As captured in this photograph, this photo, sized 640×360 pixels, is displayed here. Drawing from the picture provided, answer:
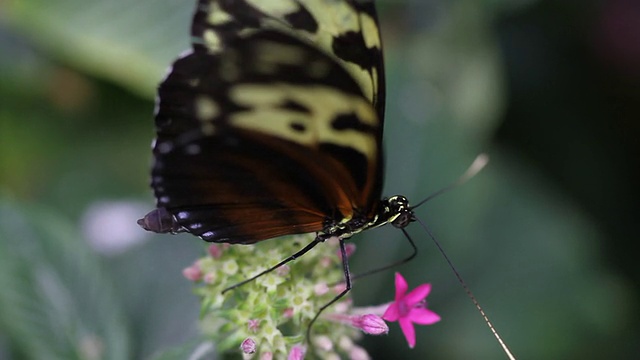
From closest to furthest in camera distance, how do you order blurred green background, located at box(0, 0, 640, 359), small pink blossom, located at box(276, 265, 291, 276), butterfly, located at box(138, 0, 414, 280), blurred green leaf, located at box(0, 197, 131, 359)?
butterfly, located at box(138, 0, 414, 280), small pink blossom, located at box(276, 265, 291, 276), blurred green leaf, located at box(0, 197, 131, 359), blurred green background, located at box(0, 0, 640, 359)

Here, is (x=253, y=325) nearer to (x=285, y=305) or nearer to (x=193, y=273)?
(x=285, y=305)

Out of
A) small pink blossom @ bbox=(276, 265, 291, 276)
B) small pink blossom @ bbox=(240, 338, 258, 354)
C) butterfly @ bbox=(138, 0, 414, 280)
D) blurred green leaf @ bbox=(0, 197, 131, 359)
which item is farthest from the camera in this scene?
blurred green leaf @ bbox=(0, 197, 131, 359)

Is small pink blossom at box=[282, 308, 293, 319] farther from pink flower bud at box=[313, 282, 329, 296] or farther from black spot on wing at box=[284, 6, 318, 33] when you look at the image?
black spot on wing at box=[284, 6, 318, 33]

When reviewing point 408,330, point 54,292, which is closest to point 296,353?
point 408,330

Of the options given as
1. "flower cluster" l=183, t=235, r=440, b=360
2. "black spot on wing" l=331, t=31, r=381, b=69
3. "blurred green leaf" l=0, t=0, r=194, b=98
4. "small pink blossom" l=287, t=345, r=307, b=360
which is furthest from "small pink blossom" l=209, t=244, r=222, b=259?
"blurred green leaf" l=0, t=0, r=194, b=98

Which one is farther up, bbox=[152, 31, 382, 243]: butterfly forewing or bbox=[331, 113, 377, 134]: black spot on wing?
bbox=[152, 31, 382, 243]: butterfly forewing

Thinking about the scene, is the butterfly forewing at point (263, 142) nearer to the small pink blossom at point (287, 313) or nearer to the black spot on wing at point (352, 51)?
the black spot on wing at point (352, 51)

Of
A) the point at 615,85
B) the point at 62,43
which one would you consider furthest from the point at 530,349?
the point at 62,43
